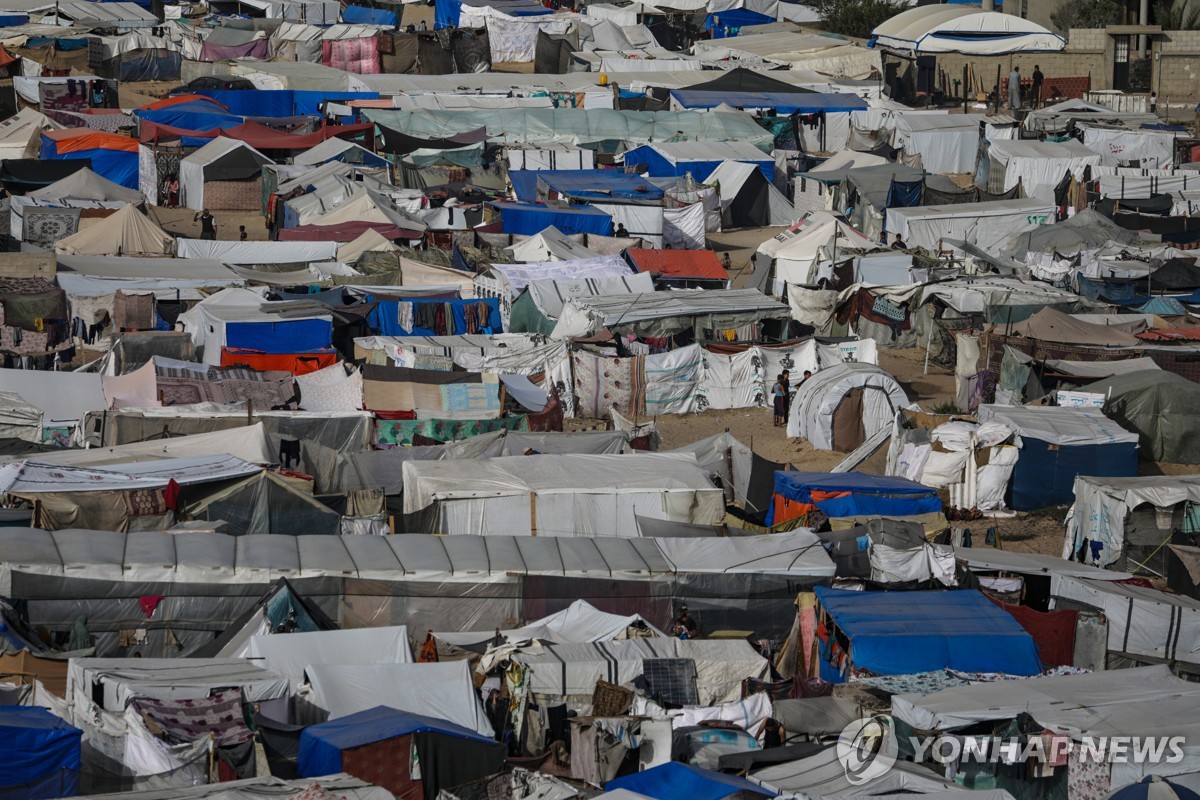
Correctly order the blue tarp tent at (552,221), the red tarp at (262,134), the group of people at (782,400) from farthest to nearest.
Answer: the red tarp at (262,134), the blue tarp tent at (552,221), the group of people at (782,400)

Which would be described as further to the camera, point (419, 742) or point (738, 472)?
point (738, 472)

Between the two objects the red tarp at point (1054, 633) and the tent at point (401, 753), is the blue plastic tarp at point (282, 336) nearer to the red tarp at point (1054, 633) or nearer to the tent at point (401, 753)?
the red tarp at point (1054, 633)

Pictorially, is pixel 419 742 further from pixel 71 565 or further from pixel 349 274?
pixel 349 274

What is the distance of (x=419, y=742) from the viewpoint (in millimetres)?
12055

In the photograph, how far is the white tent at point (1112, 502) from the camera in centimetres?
1870

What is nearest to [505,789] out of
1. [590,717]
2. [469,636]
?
[590,717]

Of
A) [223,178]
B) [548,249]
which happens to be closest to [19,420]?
[548,249]

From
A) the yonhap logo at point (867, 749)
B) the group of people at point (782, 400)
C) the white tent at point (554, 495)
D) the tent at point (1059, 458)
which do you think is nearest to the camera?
the yonhap logo at point (867, 749)

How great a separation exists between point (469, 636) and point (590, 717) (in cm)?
241

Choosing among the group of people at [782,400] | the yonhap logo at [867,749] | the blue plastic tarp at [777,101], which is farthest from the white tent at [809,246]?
the yonhap logo at [867,749]

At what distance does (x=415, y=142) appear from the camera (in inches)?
1633

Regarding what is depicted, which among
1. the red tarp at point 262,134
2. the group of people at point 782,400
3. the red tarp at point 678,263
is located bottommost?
the group of people at point 782,400

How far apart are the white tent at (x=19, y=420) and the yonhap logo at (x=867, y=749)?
1204 centimetres

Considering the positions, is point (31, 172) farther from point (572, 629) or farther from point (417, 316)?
point (572, 629)
